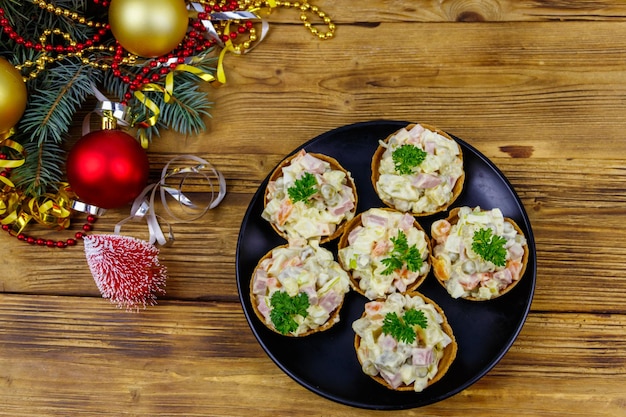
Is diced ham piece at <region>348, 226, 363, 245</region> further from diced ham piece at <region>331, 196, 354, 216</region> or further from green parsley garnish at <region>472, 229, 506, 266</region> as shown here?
green parsley garnish at <region>472, 229, 506, 266</region>

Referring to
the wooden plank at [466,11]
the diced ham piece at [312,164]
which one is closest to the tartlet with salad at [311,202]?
the diced ham piece at [312,164]

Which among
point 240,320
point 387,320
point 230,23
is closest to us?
point 387,320

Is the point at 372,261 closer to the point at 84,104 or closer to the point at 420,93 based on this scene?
the point at 420,93

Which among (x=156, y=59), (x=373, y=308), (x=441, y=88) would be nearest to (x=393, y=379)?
(x=373, y=308)

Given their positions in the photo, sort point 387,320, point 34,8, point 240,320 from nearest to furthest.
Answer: point 387,320, point 34,8, point 240,320

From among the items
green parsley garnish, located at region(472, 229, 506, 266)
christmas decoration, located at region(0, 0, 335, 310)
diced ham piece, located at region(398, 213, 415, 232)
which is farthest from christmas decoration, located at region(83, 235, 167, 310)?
green parsley garnish, located at region(472, 229, 506, 266)

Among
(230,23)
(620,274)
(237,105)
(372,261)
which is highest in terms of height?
(230,23)

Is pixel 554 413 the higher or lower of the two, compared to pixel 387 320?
lower

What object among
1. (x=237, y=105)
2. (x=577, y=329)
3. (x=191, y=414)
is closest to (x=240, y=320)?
(x=191, y=414)
